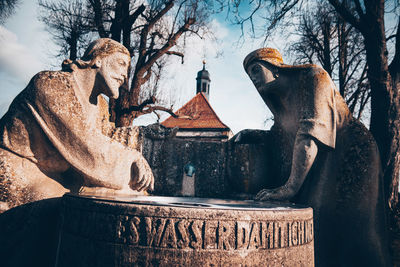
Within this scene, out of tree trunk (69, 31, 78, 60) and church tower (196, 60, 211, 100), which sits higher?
church tower (196, 60, 211, 100)

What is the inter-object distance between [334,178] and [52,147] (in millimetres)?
2207

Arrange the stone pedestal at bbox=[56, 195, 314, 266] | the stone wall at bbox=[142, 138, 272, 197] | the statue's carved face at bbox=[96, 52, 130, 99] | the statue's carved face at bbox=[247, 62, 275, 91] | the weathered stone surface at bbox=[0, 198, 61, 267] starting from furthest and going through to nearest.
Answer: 1. the stone wall at bbox=[142, 138, 272, 197]
2. the statue's carved face at bbox=[247, 62, 275, 91]
3. the statue's carved face at bbox=[96, 52, 130, 99]
4. the weathered stone surface at bbox=[0, 198, 61, 267]
5. the stone pedestal at bbox=[56, 195, 314, 266]

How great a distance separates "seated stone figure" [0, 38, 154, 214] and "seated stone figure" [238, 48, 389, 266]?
131cm

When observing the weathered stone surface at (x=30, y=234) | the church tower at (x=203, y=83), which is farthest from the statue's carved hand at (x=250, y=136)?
the church tower at (x=203, y=83)

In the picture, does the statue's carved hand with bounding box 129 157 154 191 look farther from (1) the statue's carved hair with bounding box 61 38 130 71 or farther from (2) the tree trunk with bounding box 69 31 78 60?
(2) the tree trunk with bounding box 69 31 78 60

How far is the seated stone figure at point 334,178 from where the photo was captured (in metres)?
2.17

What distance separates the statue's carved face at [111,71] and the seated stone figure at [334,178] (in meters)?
1.53

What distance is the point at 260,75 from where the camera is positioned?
2.67 meters

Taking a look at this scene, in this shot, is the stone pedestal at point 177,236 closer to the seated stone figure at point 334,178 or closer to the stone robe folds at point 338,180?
the seated stone figure at point 334,178

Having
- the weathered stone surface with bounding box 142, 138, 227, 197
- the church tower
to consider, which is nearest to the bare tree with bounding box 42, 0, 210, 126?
the weathered stone surface with bounding box 142, 138, 227, 197

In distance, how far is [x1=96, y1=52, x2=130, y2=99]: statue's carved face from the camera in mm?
2295

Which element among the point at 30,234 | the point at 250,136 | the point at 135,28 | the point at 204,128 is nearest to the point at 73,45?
the point at 135,28

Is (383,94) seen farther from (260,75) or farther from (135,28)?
(135,28)

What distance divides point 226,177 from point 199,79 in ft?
107
